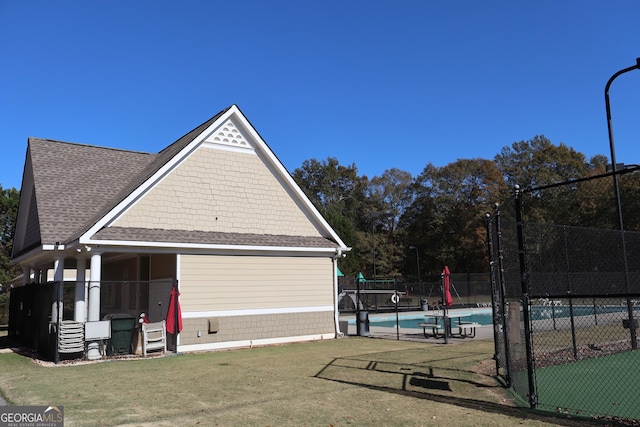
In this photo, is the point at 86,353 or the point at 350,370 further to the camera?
the point at 86,353

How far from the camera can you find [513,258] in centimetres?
1041

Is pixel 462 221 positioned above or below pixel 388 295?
above

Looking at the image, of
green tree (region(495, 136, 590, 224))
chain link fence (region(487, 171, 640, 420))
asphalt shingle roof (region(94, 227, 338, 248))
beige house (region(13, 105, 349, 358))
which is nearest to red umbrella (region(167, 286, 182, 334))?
beige house (region(13, 105, 349, 358))

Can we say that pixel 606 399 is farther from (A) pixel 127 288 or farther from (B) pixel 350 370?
(A) pixel 127 288

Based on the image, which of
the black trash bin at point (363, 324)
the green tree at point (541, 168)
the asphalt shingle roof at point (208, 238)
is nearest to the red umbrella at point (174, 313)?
the asphalt shingle roof at point (208, 238)

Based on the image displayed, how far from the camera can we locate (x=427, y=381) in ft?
29.9

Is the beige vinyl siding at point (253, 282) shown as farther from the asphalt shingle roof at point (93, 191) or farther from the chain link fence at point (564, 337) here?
the chain link fence at point (564, 337)

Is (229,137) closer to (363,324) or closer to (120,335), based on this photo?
(120,335)

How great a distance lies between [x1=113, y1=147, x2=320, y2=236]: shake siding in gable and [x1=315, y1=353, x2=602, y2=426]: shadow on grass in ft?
22.4

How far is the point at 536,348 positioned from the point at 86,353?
12.3m

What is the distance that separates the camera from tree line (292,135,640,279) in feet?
179

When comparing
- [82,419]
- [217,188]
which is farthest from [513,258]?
[217,188]

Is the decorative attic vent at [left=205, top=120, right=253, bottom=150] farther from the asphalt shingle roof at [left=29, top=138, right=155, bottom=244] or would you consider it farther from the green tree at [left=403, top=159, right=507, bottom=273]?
the green tree at [left=403, top=159, right=507, bottom=273]

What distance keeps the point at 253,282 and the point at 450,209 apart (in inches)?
1975
